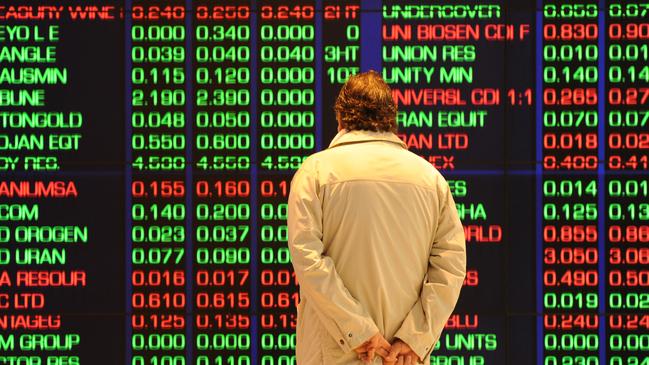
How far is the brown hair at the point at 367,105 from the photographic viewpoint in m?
2.93

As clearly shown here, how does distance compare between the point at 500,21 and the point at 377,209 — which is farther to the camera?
the point at 500,21

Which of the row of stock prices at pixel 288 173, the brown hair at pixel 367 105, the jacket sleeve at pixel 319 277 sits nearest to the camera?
the jacket sleeve at pixel 319 277

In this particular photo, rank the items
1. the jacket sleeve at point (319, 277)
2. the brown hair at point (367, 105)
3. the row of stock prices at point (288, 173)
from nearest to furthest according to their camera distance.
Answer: the jacket sleeve at point (319, 277) → the brown hair at point (367, 105) → the row of stock prices at point (288, 173)

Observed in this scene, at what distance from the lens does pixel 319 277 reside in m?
2.79

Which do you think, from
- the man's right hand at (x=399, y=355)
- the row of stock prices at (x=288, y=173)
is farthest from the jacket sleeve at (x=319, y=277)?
the row of stock prices at (x=288, y=173)

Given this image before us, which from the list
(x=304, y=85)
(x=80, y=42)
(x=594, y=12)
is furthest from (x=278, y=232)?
(x=594, y=12)

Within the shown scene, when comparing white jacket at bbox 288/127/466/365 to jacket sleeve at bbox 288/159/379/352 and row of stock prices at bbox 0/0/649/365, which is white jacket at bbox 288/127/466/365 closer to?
jacket sleeve at bbox 288/159/379/352

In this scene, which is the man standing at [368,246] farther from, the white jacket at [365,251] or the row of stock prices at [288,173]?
the row of stock prices at [288,173]

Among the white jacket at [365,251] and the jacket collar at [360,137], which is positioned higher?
the jacket collar at [360,137]

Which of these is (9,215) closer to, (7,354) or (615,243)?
(7,354)

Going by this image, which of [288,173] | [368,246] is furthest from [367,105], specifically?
[288,173]

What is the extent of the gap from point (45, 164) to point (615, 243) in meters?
3.40

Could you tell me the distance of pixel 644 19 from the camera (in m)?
4.75

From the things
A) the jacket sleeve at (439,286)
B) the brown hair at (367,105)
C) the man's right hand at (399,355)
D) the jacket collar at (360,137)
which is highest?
the brown hair at (367,105)
